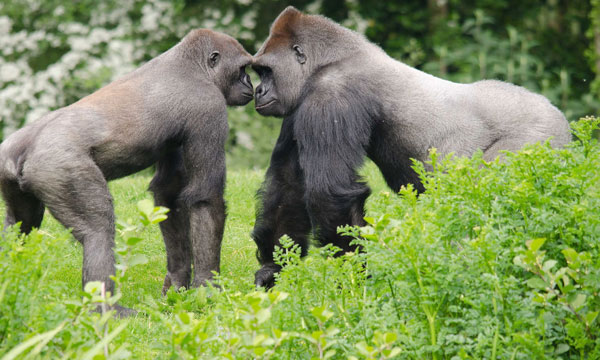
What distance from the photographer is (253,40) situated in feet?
35.7

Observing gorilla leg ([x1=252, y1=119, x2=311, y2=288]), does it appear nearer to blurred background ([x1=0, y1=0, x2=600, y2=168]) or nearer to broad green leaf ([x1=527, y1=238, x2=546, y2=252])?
broad green leaf ([x1=527, y1=238, x2=546, y2=252])

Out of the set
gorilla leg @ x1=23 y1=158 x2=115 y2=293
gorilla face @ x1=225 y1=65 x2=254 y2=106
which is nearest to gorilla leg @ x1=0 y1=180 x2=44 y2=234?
gorilla leg @ x1=23 y1=158 x2=115 y2=293

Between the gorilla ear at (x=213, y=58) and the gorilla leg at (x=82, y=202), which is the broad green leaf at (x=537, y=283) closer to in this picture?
the gorilla leg at (x=82, y=202)

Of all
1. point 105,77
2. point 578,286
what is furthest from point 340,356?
point 105,77

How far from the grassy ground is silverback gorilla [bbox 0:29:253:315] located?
19 centimetres

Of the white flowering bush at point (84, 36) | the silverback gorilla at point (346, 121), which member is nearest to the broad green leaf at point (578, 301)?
the silverback gorilla at point (346, 121)

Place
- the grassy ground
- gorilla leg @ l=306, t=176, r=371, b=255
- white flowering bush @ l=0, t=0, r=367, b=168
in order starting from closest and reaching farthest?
the grassy ground
gorilla leg @ l=306, t=176, r=371, b=255
white flowering bush @ l=0, t=0, r=367, b=168

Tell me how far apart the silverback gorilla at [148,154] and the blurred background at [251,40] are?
5244 millimetres

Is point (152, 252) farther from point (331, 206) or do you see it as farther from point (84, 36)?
point (84, 36)

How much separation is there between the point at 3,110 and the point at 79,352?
8815mm

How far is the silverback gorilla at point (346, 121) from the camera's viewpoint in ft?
13.4

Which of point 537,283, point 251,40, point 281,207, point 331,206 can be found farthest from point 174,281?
point 251,40

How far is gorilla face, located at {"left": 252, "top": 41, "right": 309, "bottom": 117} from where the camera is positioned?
446 cm

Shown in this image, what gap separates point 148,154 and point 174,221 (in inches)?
21.7
